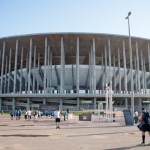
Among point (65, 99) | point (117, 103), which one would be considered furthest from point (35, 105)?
point (117, 103)

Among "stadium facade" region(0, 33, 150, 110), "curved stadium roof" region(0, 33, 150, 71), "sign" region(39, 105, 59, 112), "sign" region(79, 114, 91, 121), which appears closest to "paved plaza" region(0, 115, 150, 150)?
"sign" region(79, 114, 91, 121)

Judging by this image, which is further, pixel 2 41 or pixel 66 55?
pixel 66 55

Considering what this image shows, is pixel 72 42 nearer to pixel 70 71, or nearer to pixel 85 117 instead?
pixel 70 71

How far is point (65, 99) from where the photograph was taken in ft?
156

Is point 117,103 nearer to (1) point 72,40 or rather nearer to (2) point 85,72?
(2) point 85,72

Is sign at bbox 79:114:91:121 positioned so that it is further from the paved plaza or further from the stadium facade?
the stadium facade

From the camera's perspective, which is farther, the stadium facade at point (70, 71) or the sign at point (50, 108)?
the stadium facade at point (70, 71)

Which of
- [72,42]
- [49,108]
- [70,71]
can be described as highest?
[72,42]

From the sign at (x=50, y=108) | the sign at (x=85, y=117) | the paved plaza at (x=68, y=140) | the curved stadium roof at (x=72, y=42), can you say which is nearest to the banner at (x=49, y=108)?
the sign at (x=50, y=108)

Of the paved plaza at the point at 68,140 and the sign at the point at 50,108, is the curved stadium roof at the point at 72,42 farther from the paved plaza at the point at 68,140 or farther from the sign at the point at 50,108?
the paved plaza at the point at 68,140

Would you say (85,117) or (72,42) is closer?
(85,117)

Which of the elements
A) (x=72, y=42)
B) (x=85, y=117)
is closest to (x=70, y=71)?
(x=72, y=42)

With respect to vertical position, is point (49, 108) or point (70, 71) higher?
point (70, 71)

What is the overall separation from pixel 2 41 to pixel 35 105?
19712mm
